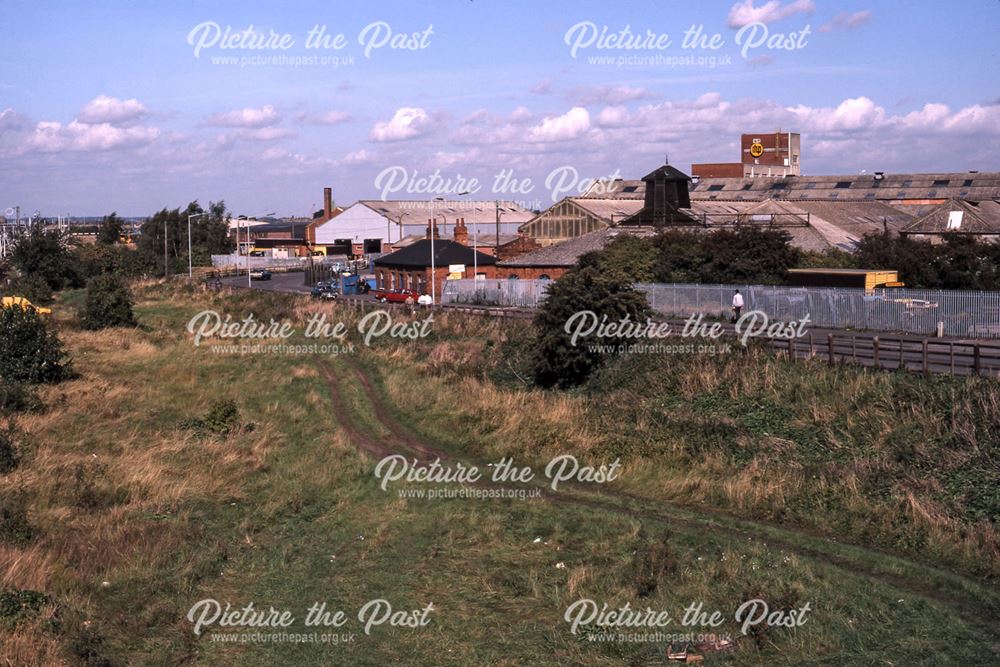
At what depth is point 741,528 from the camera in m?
16.8

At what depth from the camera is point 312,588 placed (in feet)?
49.3

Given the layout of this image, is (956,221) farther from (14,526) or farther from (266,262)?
(266,262)

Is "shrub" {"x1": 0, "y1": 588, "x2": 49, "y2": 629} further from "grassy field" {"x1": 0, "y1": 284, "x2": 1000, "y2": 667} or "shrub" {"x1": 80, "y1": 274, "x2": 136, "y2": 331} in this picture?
"shrub" {"x1": 80, "y1": 274, "x2": 136, "y2": 331}

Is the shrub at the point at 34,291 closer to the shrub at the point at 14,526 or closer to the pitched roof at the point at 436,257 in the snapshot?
the pitched roof at the point at 436,257

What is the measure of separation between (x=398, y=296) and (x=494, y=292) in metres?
6.60

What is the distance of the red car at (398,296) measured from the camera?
5787cm

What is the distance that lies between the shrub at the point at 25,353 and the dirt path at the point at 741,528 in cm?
1124

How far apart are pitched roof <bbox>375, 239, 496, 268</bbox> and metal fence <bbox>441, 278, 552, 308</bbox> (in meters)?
3.31

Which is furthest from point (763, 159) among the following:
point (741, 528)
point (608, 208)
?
point (741, 528)

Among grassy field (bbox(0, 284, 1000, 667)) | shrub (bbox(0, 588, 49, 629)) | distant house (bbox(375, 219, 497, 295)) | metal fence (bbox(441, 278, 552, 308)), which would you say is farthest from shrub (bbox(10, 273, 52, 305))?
shrub (bbox(0, 588, 49, 629))

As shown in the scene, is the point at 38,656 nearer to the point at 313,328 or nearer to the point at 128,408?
the point at 128,408

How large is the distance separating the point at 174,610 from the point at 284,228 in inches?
5981

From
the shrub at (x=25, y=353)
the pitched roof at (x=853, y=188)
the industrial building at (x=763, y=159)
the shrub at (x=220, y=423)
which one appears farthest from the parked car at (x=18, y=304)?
the industrial building at (x=763, y=159)

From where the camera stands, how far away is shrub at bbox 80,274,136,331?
1908 inches
